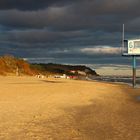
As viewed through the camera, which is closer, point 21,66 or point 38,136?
point 38,136

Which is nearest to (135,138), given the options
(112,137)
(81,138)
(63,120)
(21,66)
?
(112,137)

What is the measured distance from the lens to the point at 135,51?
5778cm

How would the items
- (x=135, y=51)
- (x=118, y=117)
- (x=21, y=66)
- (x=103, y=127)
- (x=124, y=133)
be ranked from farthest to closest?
1. (x=21, y=66)
2. (x=135, y=51)
3. (x=118, y=117)
4. (x=103, y=127)
5. (x=124, y=133)

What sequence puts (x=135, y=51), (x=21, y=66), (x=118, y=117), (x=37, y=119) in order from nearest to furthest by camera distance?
(x=37, y=119)
(x=118, y=117)
(x=135, y=51)
(x=21, y=66)

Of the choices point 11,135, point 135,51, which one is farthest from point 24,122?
point 135,51

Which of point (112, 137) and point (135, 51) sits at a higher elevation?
point (135, 51)

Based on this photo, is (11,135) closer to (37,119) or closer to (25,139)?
(25,139)

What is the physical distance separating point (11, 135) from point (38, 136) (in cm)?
82

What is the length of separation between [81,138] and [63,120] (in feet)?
13.5

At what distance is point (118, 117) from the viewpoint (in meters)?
16.7

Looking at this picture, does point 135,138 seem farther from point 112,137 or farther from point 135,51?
point 135,51

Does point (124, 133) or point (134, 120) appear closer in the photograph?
point (124, 133)

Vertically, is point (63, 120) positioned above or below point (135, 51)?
below

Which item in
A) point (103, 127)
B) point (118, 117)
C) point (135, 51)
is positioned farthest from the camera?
point (135, 51)
